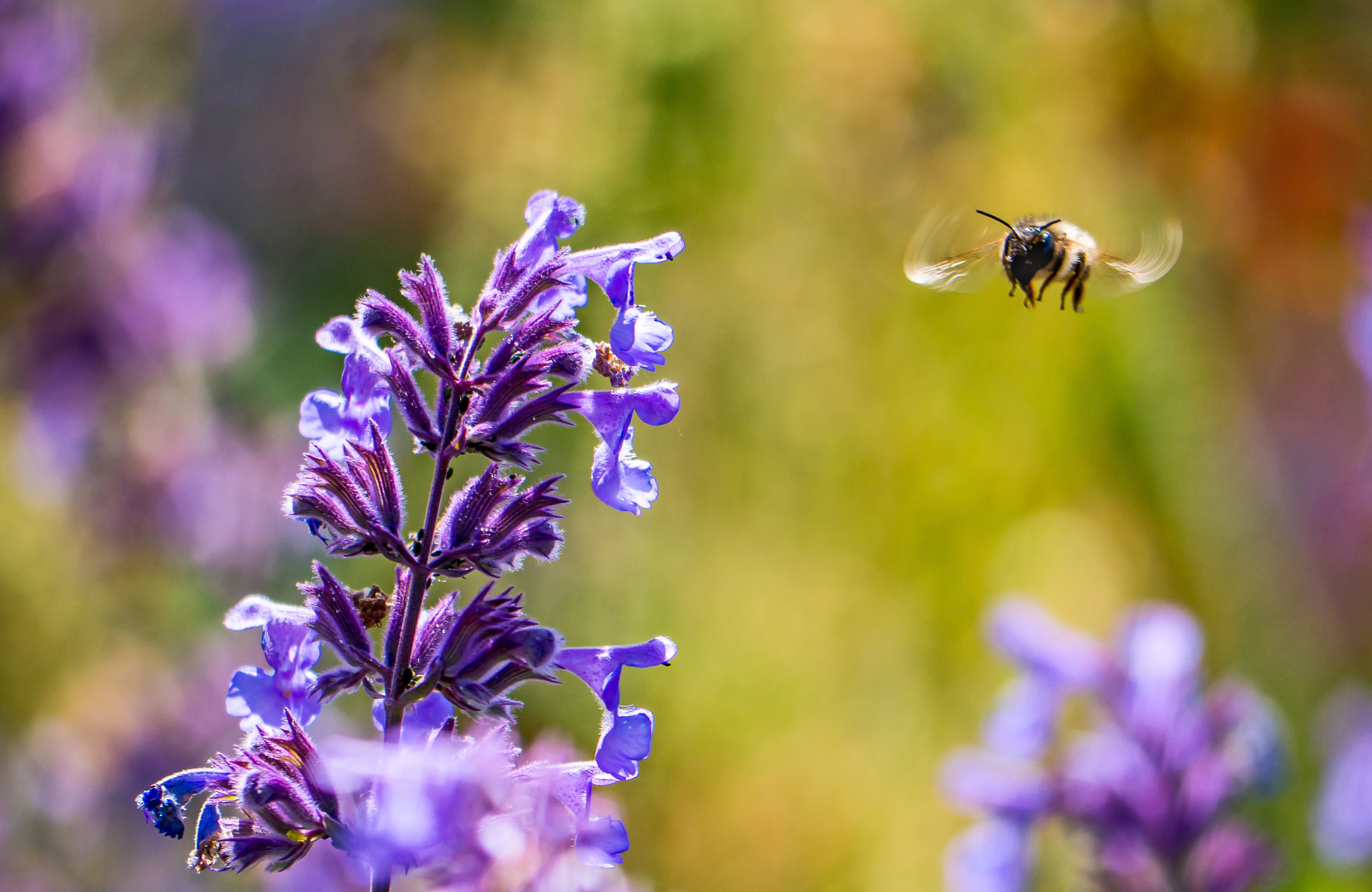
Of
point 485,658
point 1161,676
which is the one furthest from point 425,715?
point 1161,676

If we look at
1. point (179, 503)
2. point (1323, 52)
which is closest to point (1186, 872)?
point (179, 503)

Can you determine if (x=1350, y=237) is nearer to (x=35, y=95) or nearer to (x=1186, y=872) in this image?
(x=1186, y=872)

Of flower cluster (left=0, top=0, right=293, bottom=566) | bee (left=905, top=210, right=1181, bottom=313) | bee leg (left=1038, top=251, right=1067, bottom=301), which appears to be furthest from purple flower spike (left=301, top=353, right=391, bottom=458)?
flower cluster (left=0, top=0, right=293, bottom=566)

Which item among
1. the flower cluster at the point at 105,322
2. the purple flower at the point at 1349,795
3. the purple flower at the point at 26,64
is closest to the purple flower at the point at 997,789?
the purple flower at the point at 1349,795

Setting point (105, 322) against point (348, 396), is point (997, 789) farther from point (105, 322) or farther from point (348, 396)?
point (105, 322)

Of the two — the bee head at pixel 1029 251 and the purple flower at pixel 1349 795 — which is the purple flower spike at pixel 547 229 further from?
the purple flower at pixel 1349 795

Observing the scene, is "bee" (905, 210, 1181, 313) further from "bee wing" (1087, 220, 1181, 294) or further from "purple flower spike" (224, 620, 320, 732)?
"purple flower spike" (224, 620, 320, 732)

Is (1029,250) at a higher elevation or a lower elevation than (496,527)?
higher

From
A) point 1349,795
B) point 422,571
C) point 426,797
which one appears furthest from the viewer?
point 1349,795
